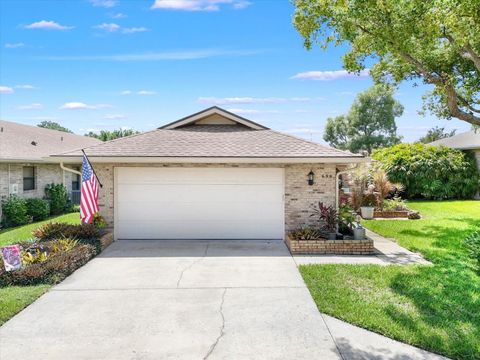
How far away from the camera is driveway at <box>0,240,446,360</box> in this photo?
16.2 ft

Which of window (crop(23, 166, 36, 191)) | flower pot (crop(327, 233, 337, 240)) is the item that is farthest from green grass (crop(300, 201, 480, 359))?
window (crop(23, 166, 36, 191))

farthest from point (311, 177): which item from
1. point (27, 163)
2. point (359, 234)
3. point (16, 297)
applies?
point (27, 163)

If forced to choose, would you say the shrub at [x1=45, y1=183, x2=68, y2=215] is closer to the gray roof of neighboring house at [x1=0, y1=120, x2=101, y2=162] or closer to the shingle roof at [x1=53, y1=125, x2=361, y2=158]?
the gray roof of neighboring house at [x1=0, y1=120, x2=101, y2=162]

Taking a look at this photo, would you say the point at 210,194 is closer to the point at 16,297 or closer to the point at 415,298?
the point at 16,297

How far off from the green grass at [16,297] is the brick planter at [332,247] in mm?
5927

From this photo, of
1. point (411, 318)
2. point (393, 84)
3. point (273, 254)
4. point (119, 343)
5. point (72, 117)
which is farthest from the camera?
point (72, 117)

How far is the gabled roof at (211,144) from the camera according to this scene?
11062mm

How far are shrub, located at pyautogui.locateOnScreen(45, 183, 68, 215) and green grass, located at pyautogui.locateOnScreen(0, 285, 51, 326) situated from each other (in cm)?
1291

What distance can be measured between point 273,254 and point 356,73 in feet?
20.1

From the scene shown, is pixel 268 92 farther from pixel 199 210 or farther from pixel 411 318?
pixel 411 318

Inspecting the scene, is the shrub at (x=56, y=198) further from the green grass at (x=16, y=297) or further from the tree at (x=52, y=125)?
the tree at (x=52, y=125)

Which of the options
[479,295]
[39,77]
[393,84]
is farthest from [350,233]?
[39,77]

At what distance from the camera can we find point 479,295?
691 centimetres

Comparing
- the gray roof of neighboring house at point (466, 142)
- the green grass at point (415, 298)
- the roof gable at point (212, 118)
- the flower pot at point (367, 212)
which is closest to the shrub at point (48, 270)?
the green grass at point (415, 298)
